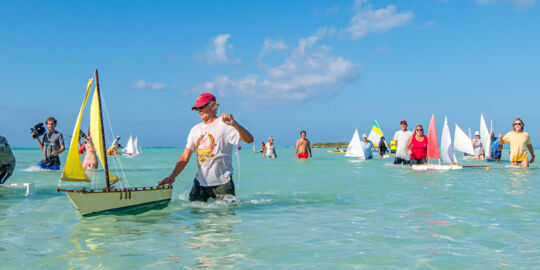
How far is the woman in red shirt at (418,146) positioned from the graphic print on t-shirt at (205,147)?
10.6 meters

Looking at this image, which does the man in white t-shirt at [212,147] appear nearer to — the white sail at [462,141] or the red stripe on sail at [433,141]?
the red stripe on sail at [433,141]

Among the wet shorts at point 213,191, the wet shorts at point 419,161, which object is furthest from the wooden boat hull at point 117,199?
the wet shorts at point 419,161

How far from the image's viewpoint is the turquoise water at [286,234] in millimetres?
4102

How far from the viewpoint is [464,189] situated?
985 centimetres

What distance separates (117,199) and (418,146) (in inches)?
477

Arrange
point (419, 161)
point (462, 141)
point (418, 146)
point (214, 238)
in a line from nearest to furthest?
point (214, 238) < point (418, 146) < point (419, 161) < point (462, 141)

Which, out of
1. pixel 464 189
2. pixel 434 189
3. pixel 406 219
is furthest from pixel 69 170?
pixel 464 189

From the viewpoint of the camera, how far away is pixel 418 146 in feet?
51.4

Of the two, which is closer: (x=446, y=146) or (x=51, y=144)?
(x=51, y=144)

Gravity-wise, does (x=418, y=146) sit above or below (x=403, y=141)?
below

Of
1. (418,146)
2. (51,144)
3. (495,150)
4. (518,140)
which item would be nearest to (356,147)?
(495,150)

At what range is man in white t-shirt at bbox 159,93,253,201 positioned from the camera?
6.27 m

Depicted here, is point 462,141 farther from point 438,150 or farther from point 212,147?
point 212,147

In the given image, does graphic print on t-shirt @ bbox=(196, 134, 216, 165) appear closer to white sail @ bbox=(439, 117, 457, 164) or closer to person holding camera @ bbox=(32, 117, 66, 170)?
person holding camera @ bbox=(32, 117, 66, 170)
